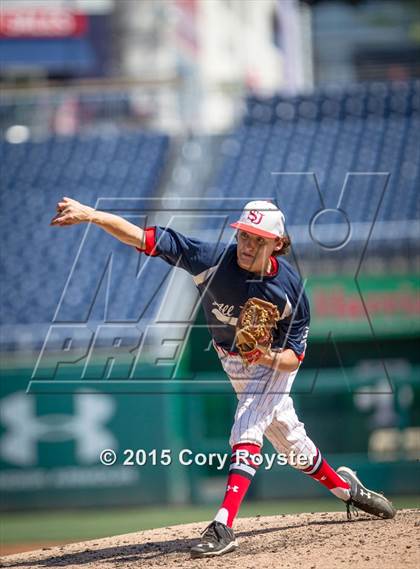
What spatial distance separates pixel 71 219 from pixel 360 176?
903cm

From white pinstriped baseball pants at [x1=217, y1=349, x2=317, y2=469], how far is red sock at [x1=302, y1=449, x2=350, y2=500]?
0.06 m

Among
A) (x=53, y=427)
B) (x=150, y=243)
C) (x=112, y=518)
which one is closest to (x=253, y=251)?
(x=150, y=243)

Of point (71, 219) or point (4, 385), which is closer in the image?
point (71, 219)

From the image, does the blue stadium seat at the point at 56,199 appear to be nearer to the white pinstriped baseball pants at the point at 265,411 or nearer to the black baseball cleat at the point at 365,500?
the black baseball cleat at the point at 365,500

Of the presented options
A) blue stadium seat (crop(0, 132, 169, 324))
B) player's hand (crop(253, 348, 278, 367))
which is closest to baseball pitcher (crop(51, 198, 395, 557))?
player's hand (crop(253, 348, 278, 367))

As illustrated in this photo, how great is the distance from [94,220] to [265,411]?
58.0 inches

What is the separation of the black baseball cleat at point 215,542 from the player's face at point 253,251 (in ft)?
4.75

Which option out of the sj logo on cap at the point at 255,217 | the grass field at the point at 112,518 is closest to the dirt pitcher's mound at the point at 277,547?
the sj logo on cap at the point at 255,217

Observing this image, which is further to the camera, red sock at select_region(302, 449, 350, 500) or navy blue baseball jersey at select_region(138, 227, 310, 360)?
red sock at select_region(302, 449, 350, 500)

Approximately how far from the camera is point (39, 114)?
15.5m

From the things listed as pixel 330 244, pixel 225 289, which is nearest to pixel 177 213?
pixel 330 244

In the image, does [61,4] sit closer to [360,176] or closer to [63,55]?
[63,55]

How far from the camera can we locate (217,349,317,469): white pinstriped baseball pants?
5.82 metres

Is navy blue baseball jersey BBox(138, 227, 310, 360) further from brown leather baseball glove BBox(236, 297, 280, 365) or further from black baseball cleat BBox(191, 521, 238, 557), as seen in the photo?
black baseball cleat BBox(191, 521, 238, 557)
